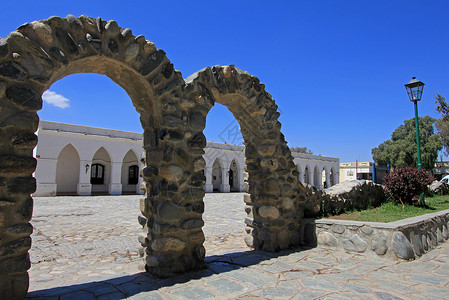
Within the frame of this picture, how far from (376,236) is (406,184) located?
4.47m

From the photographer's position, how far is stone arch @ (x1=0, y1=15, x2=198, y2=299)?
2668mm

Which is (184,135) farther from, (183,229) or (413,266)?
(413,266)

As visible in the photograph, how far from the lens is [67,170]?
21.7 m

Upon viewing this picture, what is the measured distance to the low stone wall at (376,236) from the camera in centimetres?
454

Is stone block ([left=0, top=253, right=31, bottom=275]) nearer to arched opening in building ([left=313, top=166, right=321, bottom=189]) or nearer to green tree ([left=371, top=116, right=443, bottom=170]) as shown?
green tree ([left=371, top=116, right=443, bottom=170])

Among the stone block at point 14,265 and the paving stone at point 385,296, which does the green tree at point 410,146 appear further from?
the stone block at point 14,265

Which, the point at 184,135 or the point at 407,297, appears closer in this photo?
the point at 407,297

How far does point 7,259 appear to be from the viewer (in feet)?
8.51

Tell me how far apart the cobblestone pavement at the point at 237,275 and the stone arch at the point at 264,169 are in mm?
396

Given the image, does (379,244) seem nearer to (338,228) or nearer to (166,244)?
(338,228)

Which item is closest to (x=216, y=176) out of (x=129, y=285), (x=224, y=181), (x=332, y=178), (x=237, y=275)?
(x=224, y=181)

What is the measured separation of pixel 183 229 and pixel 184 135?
1.24 m

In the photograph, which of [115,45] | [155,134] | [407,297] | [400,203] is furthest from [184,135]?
[400,203]

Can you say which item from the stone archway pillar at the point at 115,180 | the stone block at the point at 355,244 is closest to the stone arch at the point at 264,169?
the stone block at the point at 355,244
